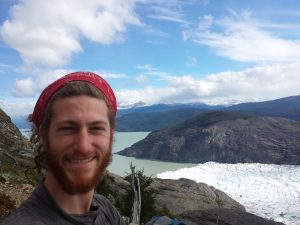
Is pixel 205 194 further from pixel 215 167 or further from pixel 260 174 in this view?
pixel 215 167

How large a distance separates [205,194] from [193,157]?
59869 mm

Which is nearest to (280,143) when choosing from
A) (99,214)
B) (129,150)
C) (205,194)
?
(129,150)

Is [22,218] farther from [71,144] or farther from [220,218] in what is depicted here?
[220,218]

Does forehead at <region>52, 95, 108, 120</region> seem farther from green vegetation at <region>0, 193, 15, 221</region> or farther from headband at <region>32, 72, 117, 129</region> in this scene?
green vegetation at <region>0, 193, 15, 221</region>

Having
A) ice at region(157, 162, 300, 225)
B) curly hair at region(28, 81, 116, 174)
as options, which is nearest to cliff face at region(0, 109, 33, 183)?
curly hair at region(28, 81, 116, 174)

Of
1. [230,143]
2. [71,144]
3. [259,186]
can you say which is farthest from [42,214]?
[230,143]

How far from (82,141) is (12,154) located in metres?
23.2

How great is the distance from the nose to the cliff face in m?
13.3

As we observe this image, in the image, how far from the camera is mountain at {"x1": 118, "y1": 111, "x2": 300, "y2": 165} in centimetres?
9875

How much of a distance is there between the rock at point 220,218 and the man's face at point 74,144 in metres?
20.7

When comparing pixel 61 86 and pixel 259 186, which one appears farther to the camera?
pixel 259 186

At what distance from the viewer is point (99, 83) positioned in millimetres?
1917

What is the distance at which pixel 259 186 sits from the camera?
191ft

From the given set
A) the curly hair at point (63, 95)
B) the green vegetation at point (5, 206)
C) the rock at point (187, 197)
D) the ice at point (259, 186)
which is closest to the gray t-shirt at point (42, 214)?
the curly hair at point (63, 95)
